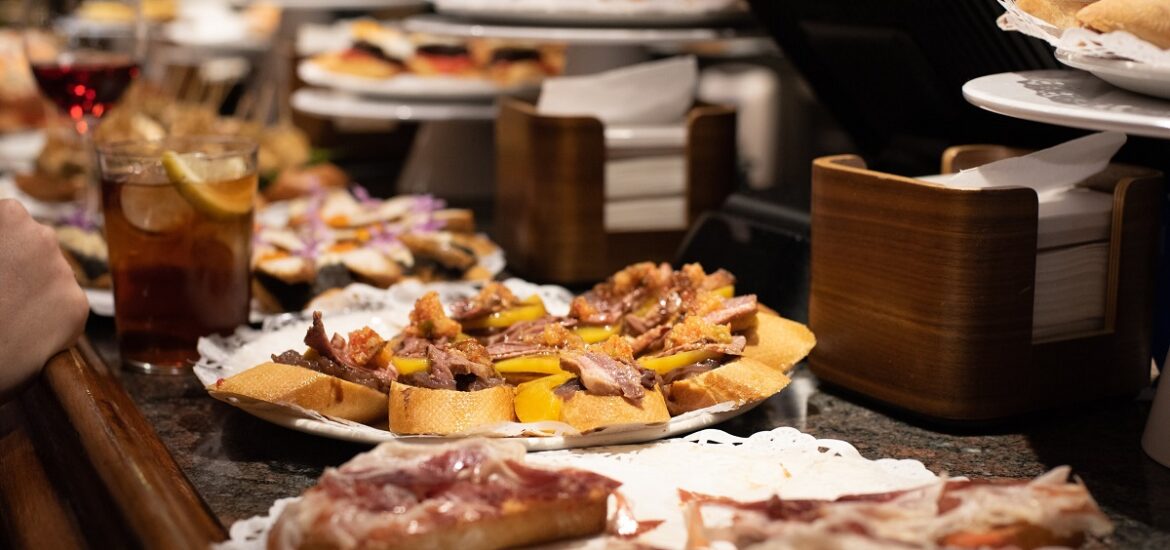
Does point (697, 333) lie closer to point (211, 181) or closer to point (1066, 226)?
point (1066, 226)

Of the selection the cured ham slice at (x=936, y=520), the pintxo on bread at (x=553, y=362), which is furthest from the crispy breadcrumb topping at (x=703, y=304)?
the cured ham slice at (x=936, y=520)

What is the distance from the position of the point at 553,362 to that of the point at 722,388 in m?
0.16

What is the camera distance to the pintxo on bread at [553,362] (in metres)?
1.11

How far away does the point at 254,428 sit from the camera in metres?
1.25

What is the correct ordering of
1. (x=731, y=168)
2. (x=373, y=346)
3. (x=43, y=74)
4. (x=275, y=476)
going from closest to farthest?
(x=275, y=476)
(x=373, y=346)
(x=731, y=168)
(x=43, y=74)

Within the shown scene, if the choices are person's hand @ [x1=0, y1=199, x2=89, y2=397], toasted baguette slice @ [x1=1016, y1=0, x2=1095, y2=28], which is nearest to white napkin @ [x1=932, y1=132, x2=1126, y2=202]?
toasted baguette slice @ [x1=1016, y1=0, x2=1095, y2=28]

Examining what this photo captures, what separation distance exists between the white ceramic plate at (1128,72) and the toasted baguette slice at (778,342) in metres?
0.39

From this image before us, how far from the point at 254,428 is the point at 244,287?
1.01 ft

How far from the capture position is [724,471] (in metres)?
1.04

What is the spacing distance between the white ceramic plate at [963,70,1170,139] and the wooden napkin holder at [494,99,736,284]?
2.32 ft

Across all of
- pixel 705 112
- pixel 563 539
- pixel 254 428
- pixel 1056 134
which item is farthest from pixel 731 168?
pixel 563 539

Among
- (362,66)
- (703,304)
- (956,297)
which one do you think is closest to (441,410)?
(703,304)

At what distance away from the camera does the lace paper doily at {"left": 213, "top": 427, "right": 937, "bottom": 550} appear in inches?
37.9

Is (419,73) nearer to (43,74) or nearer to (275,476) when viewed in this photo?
(43,74)
